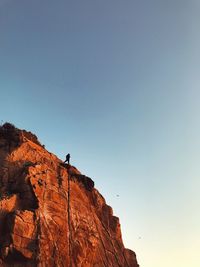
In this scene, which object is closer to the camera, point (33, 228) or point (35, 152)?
point (33, 228)

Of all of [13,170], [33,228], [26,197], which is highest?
[13,170]

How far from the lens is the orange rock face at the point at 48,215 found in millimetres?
27641

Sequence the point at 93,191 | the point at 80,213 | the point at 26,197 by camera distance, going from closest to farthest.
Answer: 1. the point at 26,197
2. the point at 80,213
3. the point at 93,191

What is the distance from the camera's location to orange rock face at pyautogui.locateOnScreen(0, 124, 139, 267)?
27.6 meters

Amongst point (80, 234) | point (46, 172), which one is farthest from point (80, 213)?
point (46, 172)

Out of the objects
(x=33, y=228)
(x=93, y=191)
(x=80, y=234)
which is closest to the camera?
(x=33, y=228)

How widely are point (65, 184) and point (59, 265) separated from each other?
9394mm

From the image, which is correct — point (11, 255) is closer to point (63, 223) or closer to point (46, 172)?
point (63, 223)

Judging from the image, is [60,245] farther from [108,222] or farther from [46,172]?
[108,222]

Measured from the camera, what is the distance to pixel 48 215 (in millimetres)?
31125

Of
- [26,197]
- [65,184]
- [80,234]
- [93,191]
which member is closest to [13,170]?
[26,197]

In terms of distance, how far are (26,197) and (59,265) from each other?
6.05 metres

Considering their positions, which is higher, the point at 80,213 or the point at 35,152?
the point at 35,152

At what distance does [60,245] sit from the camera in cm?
3042
